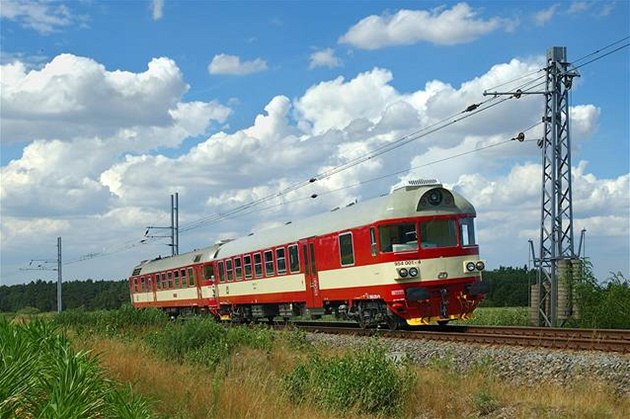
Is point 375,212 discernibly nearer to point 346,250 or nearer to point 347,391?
point 346,250

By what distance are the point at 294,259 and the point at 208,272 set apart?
10.0 m

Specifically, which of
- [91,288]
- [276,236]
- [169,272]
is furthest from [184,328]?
[91,288]

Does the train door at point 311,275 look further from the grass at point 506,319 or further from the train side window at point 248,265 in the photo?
the grass at point 506,319

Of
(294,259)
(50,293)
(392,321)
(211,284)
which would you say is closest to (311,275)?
(294,259)

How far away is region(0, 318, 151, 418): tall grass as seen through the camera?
6.50m

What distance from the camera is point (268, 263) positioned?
25.9 metres

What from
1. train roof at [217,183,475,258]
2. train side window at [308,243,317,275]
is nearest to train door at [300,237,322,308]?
train side window at [308,243,317,275]

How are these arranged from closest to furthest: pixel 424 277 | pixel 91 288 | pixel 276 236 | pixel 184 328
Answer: pixel 184 328 < pixel 424 277 < pixel 276 236 < pixel 91 288

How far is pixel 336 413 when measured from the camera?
10.4 meters

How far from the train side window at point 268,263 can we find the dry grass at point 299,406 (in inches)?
449

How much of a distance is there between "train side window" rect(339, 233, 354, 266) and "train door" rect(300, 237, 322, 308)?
1736 millimetres

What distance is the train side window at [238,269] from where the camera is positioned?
94.6 feet

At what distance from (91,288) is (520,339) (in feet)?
386

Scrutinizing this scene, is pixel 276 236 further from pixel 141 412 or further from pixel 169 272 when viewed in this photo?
pixel 141 412
